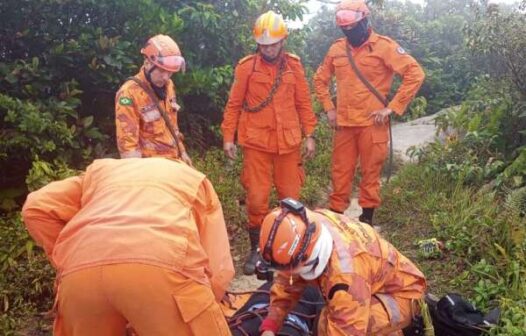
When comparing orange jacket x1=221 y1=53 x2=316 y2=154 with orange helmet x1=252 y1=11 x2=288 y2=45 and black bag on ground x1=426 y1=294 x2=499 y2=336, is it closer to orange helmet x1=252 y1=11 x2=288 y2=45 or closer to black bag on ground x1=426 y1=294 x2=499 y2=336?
orange helmet x1=252 y1=11 x2=288 y2=45

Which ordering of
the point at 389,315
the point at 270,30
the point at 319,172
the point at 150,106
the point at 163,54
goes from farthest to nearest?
the point at 319,172
the point at 270,30
the point at 150,106
the point at 163,54
the point at 389,315

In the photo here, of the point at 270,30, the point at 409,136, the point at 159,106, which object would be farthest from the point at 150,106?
the point at 409,136

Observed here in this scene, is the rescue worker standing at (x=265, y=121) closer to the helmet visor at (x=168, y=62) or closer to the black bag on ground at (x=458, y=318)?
the helmet visor at (x=168, y=62)

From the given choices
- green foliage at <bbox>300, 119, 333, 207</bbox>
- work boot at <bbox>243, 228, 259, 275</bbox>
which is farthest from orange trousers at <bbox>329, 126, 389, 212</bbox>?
work boot at <bbox>243, 228, 259, 275</bbox>

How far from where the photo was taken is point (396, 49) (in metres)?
4.88

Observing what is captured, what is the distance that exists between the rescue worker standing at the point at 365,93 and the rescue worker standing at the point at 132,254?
9.40ft

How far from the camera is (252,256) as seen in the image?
15.8ft

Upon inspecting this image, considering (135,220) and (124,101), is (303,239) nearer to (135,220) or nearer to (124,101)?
(135,220)

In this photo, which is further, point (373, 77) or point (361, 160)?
point (361, 160)

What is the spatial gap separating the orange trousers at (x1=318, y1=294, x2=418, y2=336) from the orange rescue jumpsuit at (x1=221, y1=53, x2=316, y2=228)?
1.75m

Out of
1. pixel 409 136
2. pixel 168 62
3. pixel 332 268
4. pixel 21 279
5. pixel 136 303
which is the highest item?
pixel 168 62

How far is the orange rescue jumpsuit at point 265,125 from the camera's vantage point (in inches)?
184

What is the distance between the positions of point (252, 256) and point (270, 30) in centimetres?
191

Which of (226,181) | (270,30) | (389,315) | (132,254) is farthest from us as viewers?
(226,181)
